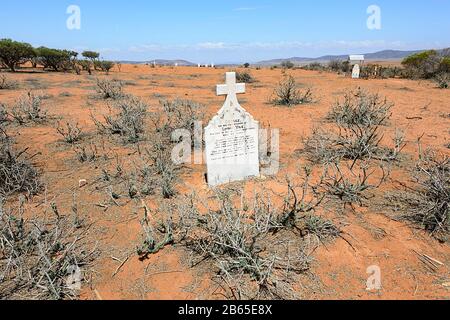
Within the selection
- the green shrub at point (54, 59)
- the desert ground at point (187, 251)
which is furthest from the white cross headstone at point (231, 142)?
the green shrub at point (54, 59)

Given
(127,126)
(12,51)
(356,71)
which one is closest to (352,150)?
(127,126)

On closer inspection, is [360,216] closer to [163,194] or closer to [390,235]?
[390,235]

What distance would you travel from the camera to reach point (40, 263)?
2.90 m

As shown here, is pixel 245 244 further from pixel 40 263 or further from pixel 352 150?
pixel 352 150

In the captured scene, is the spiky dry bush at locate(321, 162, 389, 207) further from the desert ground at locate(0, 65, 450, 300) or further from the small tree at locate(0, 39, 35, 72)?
the small tree at locate(0, 39, 35, 72)

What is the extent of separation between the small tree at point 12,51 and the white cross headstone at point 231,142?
2217 centimetres

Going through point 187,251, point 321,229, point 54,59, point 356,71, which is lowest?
point 187,251

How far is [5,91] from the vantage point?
12039mm

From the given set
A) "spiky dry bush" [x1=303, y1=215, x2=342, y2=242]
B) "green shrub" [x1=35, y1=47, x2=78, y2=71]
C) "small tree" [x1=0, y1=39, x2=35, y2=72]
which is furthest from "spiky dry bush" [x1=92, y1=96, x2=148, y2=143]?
"green shrub" [x1=35, y1=47, x2=78, y2=71]

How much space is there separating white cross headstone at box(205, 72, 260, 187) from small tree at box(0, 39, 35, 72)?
22.2 metres

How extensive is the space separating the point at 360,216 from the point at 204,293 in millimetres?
2106

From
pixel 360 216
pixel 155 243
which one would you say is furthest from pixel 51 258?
pixel 360 216

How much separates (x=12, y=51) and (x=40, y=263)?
921 inches

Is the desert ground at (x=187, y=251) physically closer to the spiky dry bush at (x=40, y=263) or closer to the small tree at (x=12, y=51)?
the spiky dry bush at (x=40, y=263)
